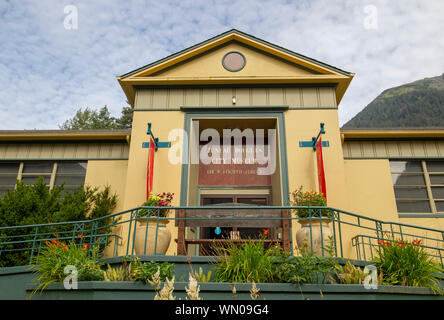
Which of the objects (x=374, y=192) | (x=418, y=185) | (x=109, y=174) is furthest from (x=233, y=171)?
(x=418, y=185)

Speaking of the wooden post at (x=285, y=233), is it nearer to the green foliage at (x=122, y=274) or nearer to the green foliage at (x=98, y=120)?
the green foliage at (x=122, y=274)

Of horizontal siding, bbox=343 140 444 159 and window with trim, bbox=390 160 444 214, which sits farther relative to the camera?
horizontal siding, bbox=343 140 444 159

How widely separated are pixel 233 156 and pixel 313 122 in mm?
2995

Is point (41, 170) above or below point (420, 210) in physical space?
above

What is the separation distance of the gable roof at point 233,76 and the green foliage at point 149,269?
673 cm

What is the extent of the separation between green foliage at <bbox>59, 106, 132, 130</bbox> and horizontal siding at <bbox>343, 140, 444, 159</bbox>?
2756 centimetres

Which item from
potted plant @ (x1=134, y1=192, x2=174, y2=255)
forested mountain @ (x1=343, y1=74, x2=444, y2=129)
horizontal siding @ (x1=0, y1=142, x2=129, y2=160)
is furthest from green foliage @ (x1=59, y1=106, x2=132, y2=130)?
forested mountain @ (x1=343, y1=74, x2=444, y2=129)

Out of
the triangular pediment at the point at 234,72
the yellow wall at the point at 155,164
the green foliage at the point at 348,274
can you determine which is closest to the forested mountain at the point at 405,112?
the triangular pediment at the point at 234,72

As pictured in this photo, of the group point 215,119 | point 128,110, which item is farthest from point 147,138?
point 128,110

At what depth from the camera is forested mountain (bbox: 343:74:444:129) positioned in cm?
7150

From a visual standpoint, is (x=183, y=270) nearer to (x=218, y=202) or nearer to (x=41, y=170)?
(x=218, y=202)

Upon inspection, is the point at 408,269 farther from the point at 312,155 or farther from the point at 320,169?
the point at 312,155

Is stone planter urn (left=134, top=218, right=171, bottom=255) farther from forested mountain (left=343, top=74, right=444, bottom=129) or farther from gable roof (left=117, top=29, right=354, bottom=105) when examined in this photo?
forested mountain (left=343, top=74, right=444, bottom=129)

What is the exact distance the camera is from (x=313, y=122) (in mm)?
10414
